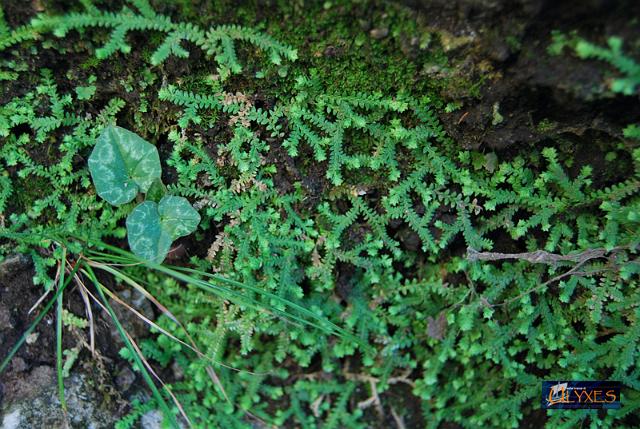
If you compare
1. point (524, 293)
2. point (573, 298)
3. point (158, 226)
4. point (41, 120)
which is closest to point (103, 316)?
point (158, 226)

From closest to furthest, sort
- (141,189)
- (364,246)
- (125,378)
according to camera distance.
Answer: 1. (141,189)
2. (364,246)
3. (125,378)

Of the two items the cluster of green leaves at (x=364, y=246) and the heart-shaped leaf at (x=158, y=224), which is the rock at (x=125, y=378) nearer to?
the cluster of green leaves at (x=364, y=246)

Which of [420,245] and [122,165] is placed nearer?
[122,165]

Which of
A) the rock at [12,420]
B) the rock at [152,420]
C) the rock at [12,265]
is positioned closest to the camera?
the rock at [12,420]

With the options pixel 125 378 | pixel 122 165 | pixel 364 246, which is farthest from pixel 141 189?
pixel 364 246

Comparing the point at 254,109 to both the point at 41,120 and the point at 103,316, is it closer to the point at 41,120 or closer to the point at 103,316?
the point at 41,120

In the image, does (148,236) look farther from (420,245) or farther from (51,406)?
(420,245)

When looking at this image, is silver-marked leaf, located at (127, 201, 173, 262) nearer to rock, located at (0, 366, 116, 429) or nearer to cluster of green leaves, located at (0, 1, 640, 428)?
cluster of green leaves, located at (0, 1, 640, 428)

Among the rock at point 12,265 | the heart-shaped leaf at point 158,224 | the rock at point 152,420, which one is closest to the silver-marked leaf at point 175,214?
the heart-shaped leaf at point 158,224
